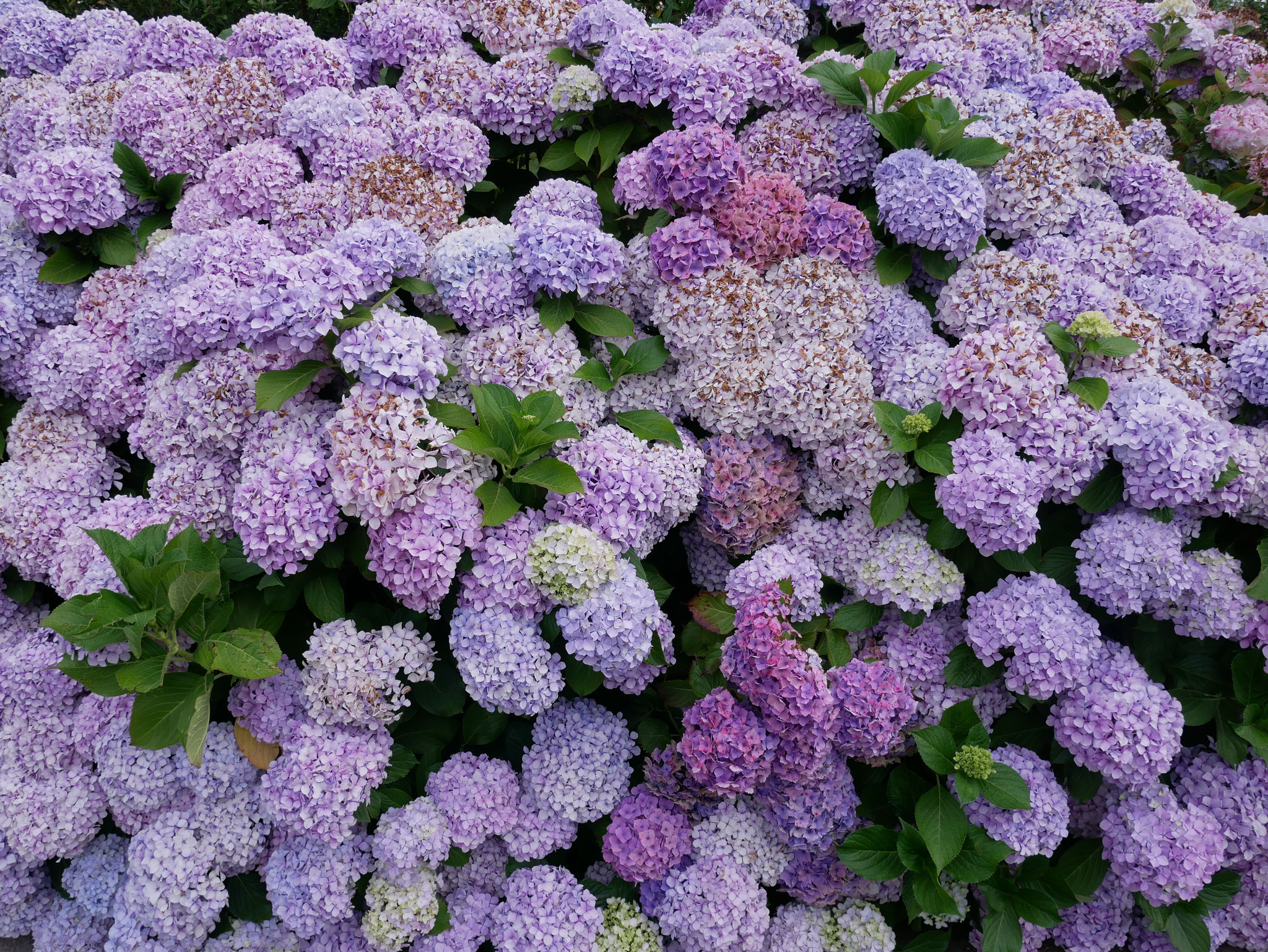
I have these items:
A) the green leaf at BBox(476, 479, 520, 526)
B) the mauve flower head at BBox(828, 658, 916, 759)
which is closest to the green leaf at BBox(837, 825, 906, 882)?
the mauve flower head at BBox(828, 658, 916, 759)

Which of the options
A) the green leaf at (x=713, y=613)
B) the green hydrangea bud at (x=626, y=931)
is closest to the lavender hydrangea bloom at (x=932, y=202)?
the green leaf at (x=713, y=613)

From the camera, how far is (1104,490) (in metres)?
2.84

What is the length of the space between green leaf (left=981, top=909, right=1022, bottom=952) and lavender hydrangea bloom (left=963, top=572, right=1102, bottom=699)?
75 cm

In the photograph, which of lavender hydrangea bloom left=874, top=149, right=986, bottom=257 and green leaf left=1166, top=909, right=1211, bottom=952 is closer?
green leaf left=1166, top=909, right=1211, bottom=952

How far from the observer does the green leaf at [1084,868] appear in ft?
9.32

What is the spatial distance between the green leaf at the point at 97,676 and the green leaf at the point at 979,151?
3.45 metres

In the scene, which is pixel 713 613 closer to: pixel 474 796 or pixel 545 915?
pixel 474 796

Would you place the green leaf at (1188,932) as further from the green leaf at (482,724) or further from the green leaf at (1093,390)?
the green leaf at (482,724)

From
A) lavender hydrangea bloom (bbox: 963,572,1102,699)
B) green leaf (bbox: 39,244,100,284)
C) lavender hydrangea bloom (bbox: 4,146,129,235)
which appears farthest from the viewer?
green leaf (bbox: 39,244,100,284)

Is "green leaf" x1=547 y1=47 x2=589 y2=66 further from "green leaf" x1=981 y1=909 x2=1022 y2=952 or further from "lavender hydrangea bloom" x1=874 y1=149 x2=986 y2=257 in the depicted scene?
"green leaf" x1=981 y1=909 x2=1022 y2=952

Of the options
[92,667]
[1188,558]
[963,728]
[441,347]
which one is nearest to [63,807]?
[92,667]

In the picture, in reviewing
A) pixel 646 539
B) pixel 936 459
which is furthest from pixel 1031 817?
pixel 646 539

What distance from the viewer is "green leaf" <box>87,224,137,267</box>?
11.6 ft

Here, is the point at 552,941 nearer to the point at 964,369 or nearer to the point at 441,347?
the point at 441,347
